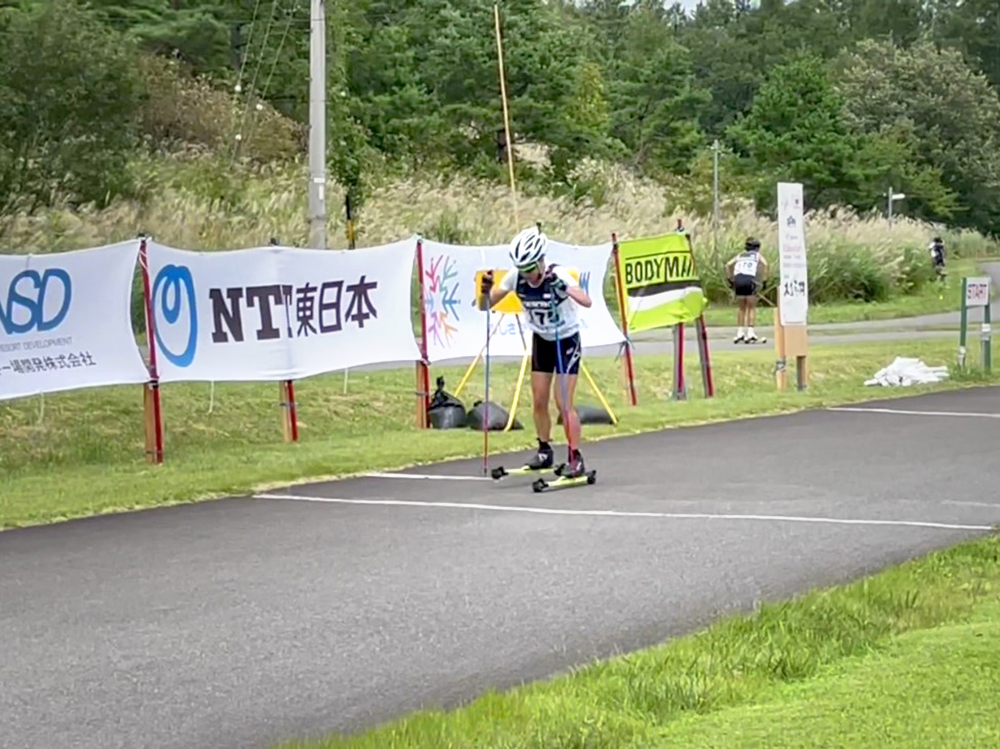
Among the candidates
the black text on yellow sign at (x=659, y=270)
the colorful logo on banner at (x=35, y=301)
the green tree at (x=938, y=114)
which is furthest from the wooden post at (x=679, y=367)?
the green tree at (x=938, y=114)

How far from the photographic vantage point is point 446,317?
A: 1716 centimetres

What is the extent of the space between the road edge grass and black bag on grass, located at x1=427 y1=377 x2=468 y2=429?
866 cm

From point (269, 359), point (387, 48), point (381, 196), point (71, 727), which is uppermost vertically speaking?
point (387, 48)

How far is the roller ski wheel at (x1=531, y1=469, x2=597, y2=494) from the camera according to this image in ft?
39.5

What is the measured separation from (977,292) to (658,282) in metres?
4.83

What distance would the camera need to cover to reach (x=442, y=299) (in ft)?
56.3

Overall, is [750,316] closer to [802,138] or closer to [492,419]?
[492,419]

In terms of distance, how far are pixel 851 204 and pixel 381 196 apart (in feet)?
105

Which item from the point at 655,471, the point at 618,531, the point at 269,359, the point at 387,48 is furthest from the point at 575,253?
the point at 387,48

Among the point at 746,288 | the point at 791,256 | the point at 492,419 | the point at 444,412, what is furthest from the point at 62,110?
the point at 492,419

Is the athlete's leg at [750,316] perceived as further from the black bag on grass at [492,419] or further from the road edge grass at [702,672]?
the road edge grass at [702,672]

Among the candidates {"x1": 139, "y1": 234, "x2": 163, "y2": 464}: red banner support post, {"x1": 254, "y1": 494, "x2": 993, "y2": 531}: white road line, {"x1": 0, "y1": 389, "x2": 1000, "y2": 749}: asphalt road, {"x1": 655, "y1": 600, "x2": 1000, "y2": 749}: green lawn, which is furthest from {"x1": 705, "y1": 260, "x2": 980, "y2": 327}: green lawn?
{"x1": 655, "y1": 600, "x2": 1000, "y2": 749}: green lawn

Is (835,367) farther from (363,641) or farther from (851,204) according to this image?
(851,204)

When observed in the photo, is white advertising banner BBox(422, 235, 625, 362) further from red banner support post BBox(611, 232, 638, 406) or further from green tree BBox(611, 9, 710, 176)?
green tree BBox(611, 9, 710, 176)
